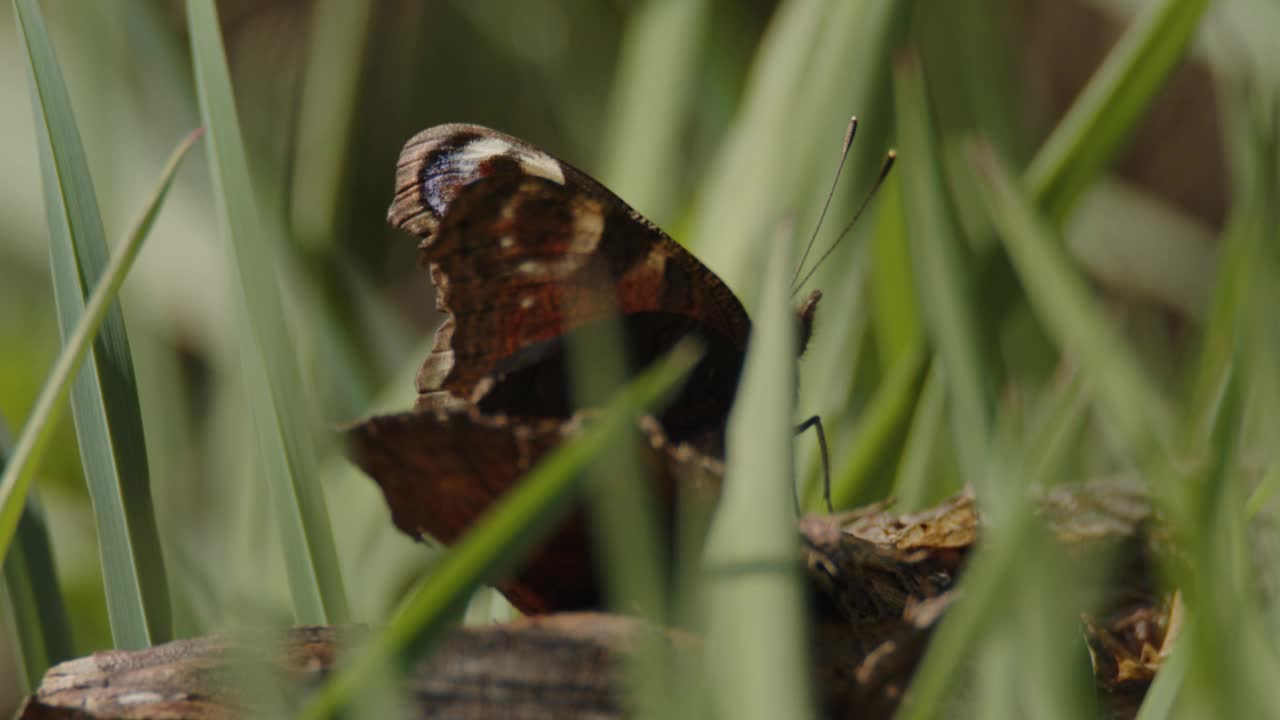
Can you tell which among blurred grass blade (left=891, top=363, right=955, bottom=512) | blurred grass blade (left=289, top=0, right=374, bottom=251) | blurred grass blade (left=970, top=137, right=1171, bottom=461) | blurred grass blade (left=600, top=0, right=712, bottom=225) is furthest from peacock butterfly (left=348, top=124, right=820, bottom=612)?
blurred grass blade (left=289, top=0, right=374, bottom=251)

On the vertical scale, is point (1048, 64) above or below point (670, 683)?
above

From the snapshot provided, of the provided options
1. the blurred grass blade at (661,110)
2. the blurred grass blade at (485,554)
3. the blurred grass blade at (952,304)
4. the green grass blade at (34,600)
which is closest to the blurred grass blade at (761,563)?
the blurred grass blade at (485,554)

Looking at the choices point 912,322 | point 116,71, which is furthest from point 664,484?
point 116,71

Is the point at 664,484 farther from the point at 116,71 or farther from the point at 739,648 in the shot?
the point at 116,71

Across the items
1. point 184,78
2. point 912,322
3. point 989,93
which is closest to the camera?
point 912,322

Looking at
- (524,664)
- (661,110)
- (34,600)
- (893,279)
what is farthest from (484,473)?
(661,110)

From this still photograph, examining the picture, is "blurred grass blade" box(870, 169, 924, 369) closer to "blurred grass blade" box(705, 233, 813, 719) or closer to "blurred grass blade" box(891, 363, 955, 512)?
"blurred grass blade" box(891, 363, 955, 512)
